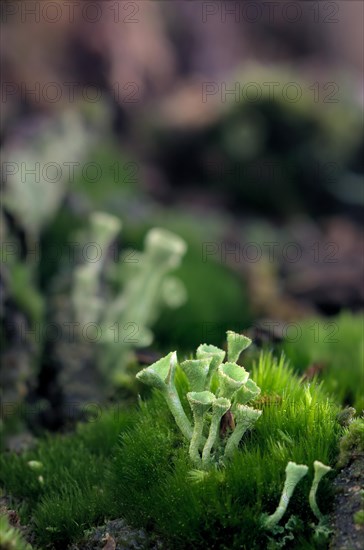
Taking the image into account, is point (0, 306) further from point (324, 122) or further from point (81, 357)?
point (324, 122)

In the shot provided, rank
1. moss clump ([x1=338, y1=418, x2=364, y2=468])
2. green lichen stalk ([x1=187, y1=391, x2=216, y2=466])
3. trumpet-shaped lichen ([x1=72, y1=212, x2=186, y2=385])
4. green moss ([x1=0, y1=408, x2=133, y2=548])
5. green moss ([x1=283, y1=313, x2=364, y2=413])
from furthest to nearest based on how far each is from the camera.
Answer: trumpet-shaped lichen ([x1=72, y1=212, x2=186, y2=385])
green moss ([x1=283, y1=313, x2=364, y2=413])
green moss ([x1=0, y1=408, x2=133, y2=548])
moss clump ([x1=338, y1=418, x2=364, y2=468])
green lichen stalk ([x1=187, y1=391, x2=216, y2=466])

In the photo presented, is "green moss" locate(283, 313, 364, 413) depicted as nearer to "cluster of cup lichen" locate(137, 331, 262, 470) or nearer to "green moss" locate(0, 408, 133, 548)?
"cluster of cup lichen" locate(137, 331, 262, 470)

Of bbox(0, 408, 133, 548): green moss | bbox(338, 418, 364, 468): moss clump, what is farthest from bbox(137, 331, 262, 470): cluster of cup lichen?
bbox(0, 408, 133, 548): green moss

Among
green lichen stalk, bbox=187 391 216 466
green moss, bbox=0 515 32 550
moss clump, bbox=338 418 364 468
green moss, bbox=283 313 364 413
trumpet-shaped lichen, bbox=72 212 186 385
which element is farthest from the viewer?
trumpet-shaped lichen, bbox=72 212 186 385

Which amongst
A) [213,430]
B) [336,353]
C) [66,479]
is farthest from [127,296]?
[213,430]

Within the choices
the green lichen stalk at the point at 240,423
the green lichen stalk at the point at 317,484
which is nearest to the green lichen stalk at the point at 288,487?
the green lichen stalk at the point at 317,484

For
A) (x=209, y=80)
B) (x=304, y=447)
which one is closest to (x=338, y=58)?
(x=209, y=80)

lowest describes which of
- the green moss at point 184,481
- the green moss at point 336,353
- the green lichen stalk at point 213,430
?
the green moss at point 336,353

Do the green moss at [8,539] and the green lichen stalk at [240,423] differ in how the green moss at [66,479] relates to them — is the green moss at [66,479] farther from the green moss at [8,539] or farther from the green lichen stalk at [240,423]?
the green lichen stalk at [240,423]
